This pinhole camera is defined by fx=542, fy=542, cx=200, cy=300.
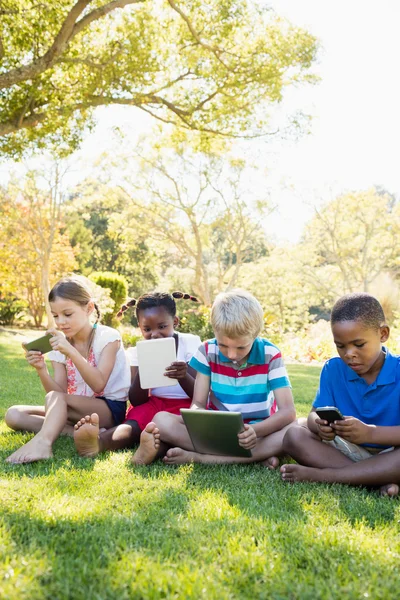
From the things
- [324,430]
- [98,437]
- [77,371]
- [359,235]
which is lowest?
[98,437]

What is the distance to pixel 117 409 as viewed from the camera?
12.6 ft

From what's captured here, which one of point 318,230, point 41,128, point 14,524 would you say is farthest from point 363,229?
point 14,524

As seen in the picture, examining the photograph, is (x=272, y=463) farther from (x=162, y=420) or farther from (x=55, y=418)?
(x=55, y=418)

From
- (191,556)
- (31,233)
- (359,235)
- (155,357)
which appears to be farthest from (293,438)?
(359,235)

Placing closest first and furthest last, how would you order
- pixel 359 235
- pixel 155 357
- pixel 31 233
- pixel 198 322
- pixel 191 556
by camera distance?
pixel 191 556, pixel 155 357, pixel 198 322, pixel 31 233, pixel 359 235

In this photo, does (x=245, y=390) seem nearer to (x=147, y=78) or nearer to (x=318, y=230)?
(x=147, y=78)

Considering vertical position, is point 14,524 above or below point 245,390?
below

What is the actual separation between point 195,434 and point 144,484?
48 cm

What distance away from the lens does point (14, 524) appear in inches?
80.4

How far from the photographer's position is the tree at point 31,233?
61.5 feet

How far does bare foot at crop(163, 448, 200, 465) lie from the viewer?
3.20 meters

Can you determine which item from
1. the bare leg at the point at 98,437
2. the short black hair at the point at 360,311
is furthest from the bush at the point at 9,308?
the short black hair at the point at 360,311

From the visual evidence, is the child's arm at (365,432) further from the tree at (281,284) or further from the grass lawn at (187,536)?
the tree at (281,284)

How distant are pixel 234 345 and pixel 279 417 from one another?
508mm
